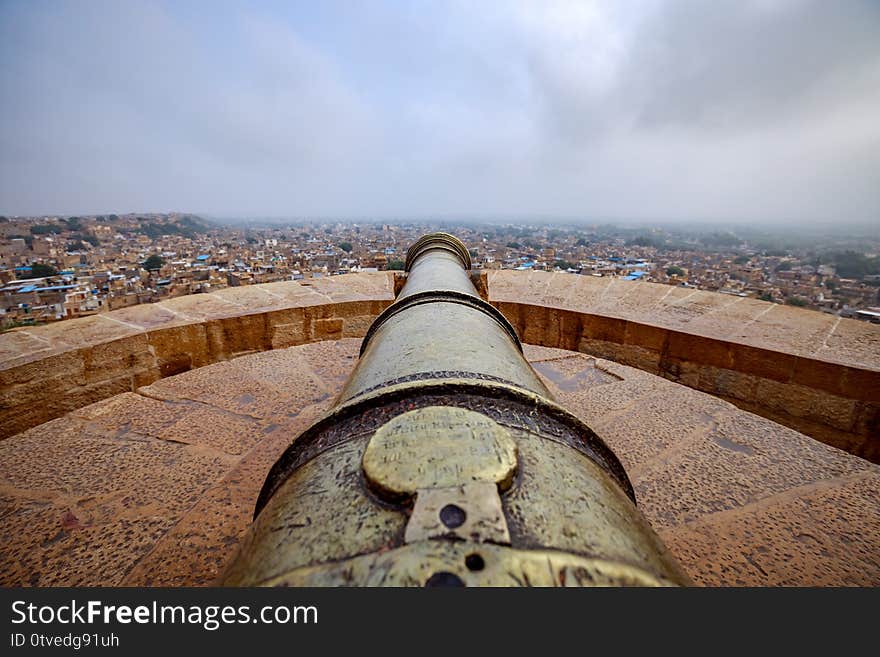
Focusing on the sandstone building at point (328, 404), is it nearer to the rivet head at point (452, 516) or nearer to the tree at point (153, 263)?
the rivet head at point (452, 516)

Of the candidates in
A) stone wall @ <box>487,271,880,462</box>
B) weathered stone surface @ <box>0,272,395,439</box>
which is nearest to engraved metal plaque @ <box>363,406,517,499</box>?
weathered stone surface @ <box>0,272,395,439</box>

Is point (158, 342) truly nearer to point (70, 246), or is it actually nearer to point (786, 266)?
point (786, 266)

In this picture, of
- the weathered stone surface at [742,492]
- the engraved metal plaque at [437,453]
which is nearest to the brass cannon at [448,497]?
the engraved metal plaque at [437,453]

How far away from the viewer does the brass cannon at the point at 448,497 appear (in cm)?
57

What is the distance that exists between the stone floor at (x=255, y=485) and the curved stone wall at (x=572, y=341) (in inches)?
19.4

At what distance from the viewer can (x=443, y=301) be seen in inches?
76.6

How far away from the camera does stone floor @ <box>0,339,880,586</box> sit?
5.07 ft

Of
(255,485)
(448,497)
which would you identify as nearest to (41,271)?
(255,485)

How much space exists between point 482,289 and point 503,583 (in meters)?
3.29

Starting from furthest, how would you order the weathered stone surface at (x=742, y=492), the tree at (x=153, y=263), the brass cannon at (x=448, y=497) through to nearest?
the tree at (x=153, y=263) → the weathered stone surface at (x=742, y=492) → the brass cannon at (x=448, y=497)

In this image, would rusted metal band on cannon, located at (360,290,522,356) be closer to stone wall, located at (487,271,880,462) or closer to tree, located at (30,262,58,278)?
stone wall, located at (487,271,880,462)

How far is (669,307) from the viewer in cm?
434

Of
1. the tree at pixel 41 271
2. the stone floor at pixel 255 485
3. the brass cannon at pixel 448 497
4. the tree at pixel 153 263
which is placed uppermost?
the brass cannon at pixel 448 497

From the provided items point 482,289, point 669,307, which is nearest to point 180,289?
point 482,289
